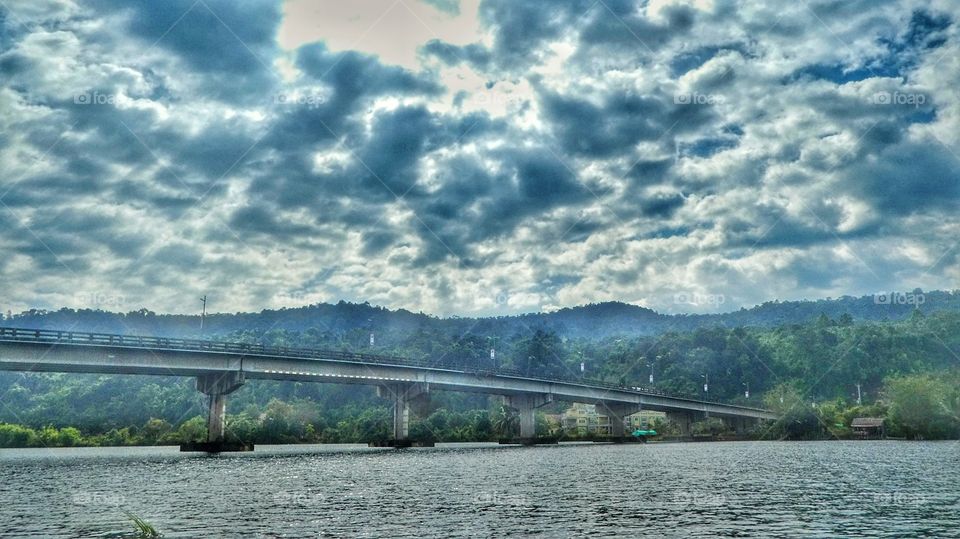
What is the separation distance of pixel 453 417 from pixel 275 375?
85643mm

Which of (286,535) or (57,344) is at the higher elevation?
(57,344)

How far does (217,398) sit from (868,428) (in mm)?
132232

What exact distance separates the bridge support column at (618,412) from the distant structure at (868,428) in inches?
1795

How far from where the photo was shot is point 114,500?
127 ft

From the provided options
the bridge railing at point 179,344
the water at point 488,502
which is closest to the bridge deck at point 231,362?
the bridge railing at point 179,344

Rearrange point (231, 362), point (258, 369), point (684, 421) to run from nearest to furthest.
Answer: point (231, 362) → point (258, 369) → point (684, 421)

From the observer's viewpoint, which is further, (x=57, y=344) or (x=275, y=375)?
(x=275, y=375)

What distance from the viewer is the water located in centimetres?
2822

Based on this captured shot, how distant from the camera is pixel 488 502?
37.7 meters

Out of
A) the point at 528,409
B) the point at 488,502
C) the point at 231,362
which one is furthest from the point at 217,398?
the point at 528,409

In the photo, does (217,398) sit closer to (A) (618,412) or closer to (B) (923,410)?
(A) (618,412)

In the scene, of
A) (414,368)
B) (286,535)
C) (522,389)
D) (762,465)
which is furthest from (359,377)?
(286,535)

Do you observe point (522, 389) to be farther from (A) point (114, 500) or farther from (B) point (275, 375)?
(A) point (114, 500)

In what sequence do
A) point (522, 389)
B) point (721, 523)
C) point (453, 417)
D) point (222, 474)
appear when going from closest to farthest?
point (721, 523)
point (222, 474)
point (522, 389)
point (453, 417)
